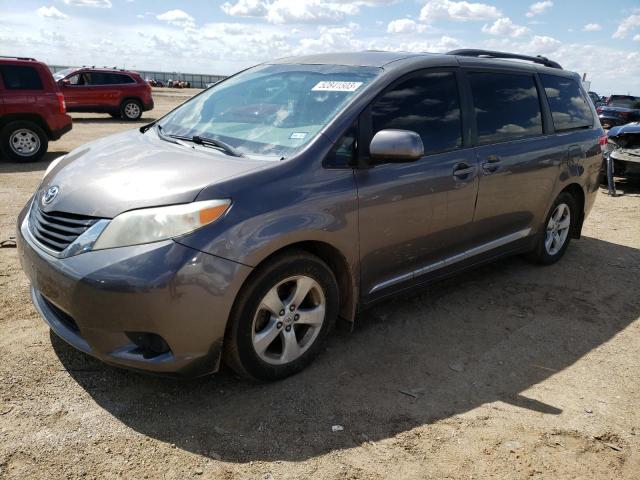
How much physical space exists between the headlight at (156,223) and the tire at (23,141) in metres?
8.75

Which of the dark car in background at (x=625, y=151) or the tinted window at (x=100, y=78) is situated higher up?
the tinted window at (x=100, y=78)

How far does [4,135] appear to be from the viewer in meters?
9.76

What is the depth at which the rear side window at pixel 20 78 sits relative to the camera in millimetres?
9586

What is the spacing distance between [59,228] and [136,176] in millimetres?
459

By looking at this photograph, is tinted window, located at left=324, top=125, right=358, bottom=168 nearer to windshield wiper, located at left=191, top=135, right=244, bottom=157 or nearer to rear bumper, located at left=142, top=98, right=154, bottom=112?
windshield wiper, located at left=191, top=135, right=244, bottom=157

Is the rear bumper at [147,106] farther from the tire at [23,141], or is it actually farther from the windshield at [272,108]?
the windshield at [272,108]

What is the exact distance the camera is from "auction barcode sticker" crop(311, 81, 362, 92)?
3299 mm

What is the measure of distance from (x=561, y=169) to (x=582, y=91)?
113cm

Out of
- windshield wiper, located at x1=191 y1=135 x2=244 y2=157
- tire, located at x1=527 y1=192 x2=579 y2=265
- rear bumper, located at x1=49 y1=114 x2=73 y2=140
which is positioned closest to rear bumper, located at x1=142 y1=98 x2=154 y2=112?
rear bumper, located at x1=49 y1=114 x2=73 y2=140

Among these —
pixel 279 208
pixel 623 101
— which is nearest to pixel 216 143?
pixel 279 208

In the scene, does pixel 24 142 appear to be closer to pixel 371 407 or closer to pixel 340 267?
pixel 340 267

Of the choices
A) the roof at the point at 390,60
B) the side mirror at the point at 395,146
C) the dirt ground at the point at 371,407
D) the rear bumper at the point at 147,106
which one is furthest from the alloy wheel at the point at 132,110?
the side mirror at the point at 395,146

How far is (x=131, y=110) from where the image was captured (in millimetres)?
18656

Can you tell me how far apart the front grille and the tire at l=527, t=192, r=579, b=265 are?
3865 mm
